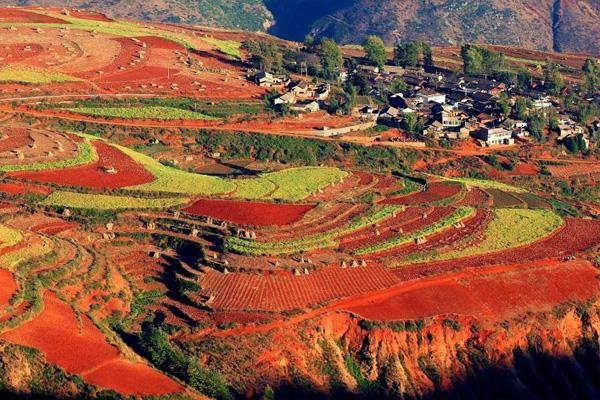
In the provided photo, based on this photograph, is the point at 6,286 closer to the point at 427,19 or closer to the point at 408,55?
the point at 408,55

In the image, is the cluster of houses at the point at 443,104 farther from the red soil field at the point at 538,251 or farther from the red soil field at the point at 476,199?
the red soil field at the point at 538,251

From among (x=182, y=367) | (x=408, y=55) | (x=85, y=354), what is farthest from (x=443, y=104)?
(x=85, y=354)

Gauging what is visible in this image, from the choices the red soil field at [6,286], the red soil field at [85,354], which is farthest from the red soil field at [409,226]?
the red soil field at [6,286]

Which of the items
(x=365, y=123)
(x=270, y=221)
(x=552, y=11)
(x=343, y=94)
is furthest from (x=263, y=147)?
(x=552, y=11)

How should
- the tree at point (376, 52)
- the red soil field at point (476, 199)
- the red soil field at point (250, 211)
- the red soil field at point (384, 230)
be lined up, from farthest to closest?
the tree at point (376, 52) → the red soil field at point (476, 199) → the red soil field at point (250, 211) → the red soil field at point (384, 230)

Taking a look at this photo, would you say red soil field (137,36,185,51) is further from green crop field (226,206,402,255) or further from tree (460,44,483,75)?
green crop field (226,206,402,255)

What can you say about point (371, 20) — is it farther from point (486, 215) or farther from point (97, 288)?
Answer: point (97, 288)


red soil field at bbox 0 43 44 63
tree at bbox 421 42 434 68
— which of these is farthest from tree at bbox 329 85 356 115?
red soil field at bbox 0 43 44 63
